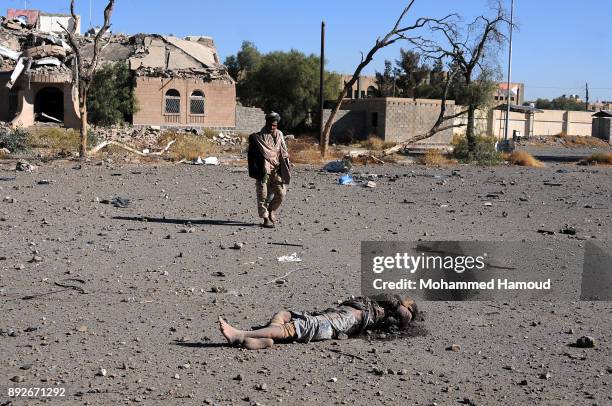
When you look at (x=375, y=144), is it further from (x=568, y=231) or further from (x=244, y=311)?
(x=244, y=311)

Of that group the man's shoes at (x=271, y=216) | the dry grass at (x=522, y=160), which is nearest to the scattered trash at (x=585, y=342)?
the man's shoes at (x=271, y=216)

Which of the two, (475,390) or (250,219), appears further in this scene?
(250,219)

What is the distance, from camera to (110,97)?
126 ft

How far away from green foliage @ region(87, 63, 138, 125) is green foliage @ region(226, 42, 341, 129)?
10.8 metres

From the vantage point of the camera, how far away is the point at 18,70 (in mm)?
38250

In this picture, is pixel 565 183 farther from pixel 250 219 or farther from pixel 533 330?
pixel 533 330

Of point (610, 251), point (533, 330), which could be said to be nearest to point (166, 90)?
point (610, 251)

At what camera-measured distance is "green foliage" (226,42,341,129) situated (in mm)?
48125

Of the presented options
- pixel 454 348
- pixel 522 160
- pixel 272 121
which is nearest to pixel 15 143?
pixel 272 121

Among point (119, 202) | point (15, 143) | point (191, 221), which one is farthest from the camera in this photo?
point (15, 143)

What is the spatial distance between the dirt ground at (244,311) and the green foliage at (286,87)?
3456 centimetres

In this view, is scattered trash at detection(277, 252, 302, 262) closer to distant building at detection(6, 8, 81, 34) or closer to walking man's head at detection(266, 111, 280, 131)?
walking man's head at detection(266, 111, 280, 131)

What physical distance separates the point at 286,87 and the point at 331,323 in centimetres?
4439

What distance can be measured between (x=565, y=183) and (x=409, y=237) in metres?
Result: 9.75
